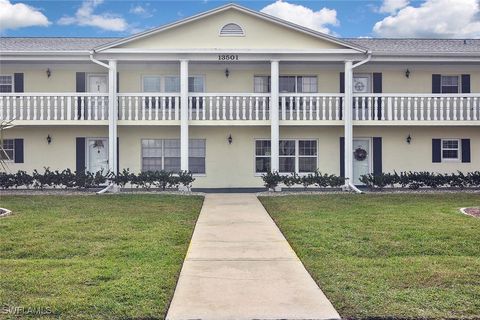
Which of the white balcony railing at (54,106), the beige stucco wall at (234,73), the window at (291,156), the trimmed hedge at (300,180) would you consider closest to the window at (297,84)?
the beige stucco wall at (234,73)

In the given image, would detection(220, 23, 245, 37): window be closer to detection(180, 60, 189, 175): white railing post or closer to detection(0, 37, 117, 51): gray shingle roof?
detection(180, 60, 189, 175): white railing post

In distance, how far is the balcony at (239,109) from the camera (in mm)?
17594

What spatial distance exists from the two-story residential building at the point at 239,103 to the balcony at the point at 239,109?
6 centimetres

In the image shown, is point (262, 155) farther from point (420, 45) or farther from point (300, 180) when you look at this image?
point (420, 45)

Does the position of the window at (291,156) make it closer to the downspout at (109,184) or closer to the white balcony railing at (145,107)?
the white balcony railing at (145,107)

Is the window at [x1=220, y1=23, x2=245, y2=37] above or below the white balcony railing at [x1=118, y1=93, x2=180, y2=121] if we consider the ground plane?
above

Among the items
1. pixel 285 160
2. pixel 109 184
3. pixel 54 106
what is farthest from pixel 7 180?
pixel 285 160

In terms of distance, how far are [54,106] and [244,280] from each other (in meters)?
13.9

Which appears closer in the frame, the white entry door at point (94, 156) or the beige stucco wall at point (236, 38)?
the beige stucco wall at point (236, 38)

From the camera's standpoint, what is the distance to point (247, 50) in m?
17.3

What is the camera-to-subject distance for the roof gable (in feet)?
58.1

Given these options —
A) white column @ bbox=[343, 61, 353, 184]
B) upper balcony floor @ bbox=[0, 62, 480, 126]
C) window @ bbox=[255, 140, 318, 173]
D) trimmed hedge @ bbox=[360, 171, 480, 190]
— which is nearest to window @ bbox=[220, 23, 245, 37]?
upper balcony floor @ bbox=[0, 62, 480, 126]

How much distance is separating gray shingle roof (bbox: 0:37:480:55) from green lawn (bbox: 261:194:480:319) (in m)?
7.86

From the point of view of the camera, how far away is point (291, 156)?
19375 millimetres
